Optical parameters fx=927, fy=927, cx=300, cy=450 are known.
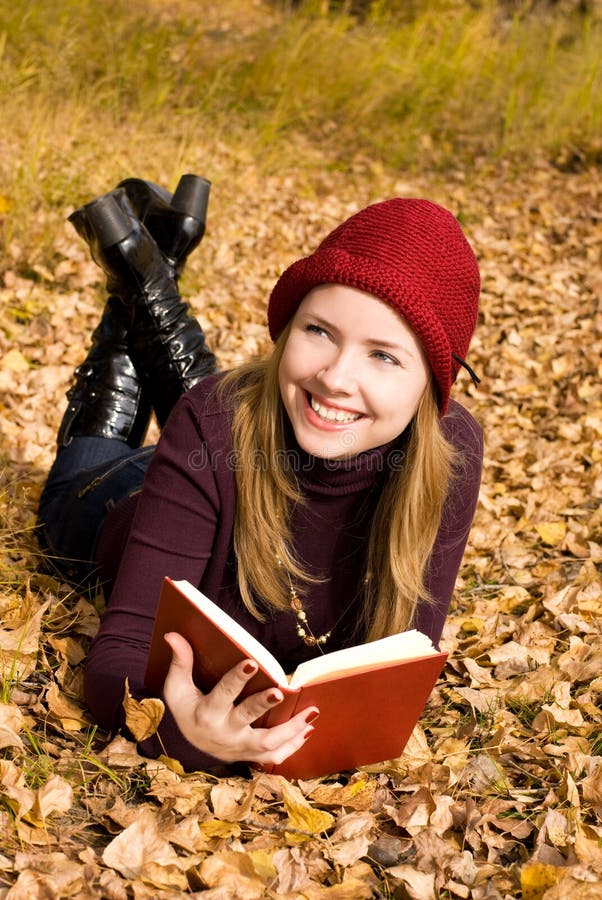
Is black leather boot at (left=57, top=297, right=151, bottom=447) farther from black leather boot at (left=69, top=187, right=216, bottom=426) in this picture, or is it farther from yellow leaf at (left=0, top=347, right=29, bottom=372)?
yellow leaf at (left=0, top=347, right=29, bottom=372)

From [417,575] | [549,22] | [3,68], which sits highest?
[549,22]

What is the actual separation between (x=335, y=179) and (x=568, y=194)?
191cm

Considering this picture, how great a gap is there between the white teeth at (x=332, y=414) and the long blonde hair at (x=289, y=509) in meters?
0.18

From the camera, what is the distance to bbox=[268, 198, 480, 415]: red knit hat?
6.64 ft

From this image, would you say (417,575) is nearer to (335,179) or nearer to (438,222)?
(438,222)

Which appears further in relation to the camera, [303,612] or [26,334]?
[26,334]

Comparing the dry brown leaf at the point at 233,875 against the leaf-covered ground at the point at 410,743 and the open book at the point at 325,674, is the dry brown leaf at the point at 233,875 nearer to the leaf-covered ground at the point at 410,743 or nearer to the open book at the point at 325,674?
the leaf-covered ground at the point at 410,743

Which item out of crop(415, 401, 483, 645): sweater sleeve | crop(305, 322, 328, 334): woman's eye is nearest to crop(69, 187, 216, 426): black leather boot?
crop(415, 401, 483, 645): sweater sleeve

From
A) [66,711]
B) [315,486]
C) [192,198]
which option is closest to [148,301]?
[192,198]

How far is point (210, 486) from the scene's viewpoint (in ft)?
7.50

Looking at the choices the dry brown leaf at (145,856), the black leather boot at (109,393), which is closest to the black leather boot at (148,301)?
the black leather boot at (109,393)

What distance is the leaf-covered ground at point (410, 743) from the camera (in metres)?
1.89

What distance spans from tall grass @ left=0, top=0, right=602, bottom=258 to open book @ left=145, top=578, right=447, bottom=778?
423 cm

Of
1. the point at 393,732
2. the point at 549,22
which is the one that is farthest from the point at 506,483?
the point at 549,22
